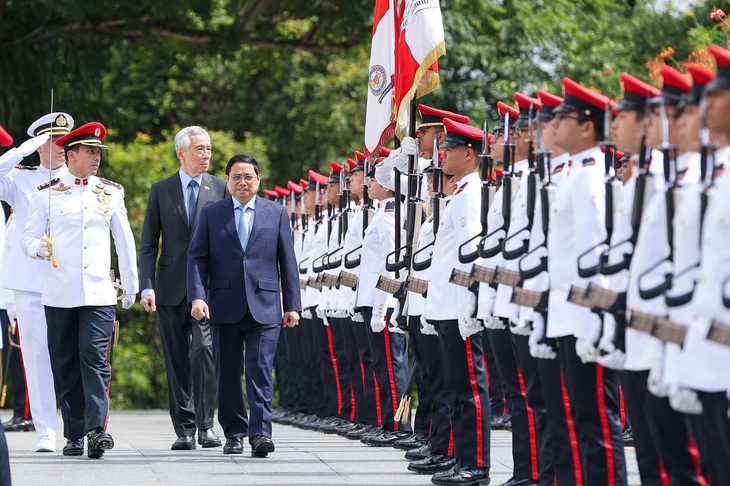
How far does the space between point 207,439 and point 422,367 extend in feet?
5.63

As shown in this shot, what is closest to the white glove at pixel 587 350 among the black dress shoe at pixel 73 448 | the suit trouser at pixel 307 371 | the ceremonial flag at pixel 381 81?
the black dress shoe at pixel 73 448

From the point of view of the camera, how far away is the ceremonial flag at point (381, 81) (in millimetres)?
10766

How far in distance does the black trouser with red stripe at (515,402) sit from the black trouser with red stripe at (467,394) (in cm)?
28

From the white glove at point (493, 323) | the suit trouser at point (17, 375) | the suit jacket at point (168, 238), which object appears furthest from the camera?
the suit trouser at point (17, 375)

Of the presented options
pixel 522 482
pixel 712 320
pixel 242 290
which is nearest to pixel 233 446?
pixel 242 290

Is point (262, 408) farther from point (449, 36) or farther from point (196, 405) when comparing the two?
point (449, 36)

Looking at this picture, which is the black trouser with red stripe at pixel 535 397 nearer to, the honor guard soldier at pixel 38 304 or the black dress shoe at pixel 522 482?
the black dress shoe at pixel 522 482

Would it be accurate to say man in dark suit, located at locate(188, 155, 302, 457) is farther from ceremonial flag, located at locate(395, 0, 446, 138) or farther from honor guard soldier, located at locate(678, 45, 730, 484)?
honor guard soldier, located at locate(678, 45, 730, 484)

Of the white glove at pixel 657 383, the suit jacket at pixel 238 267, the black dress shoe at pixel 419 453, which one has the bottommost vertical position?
the black dress shoe at pixel 419 453

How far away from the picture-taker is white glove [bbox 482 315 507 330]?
711 centimetres

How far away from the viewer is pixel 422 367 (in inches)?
369

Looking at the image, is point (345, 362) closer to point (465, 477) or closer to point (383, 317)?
point (383, 317)

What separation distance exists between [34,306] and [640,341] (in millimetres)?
5665

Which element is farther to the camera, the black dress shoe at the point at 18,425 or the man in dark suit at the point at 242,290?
the black dress shoe at the point at 18,425
